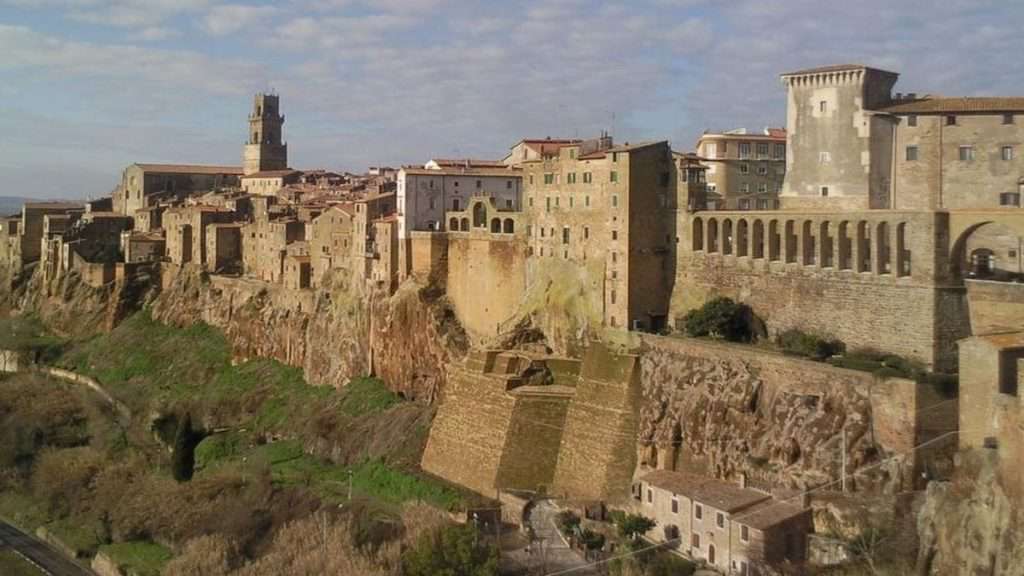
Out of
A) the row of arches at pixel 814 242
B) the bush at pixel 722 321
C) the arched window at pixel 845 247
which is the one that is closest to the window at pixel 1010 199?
the row of arches at pixel 814 242

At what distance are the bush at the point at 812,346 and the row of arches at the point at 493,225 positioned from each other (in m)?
14.2

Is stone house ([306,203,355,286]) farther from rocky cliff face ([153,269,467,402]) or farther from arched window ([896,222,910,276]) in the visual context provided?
arched window ([896,222,910,276])

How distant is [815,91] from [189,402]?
31929 mm

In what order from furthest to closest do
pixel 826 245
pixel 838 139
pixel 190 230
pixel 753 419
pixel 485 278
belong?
pixel 190 230
pixel 485 278
pixel 838 139
pixel 826 245
pixel 753 419

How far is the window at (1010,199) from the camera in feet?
108

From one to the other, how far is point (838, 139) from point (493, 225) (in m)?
13.9

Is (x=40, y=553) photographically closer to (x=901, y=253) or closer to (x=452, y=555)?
(x=452, y=555)

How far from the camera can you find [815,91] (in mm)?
37938

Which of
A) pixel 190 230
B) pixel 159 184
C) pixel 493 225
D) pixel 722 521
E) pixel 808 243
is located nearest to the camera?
pixel 722 521

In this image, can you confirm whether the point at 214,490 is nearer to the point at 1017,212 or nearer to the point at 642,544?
the point at 642,544

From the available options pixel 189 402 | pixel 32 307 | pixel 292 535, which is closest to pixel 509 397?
pixel 292 535

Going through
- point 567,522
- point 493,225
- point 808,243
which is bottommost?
point 567,522

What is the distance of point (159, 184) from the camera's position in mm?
76938

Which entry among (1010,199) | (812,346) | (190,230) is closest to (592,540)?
(812,346)
